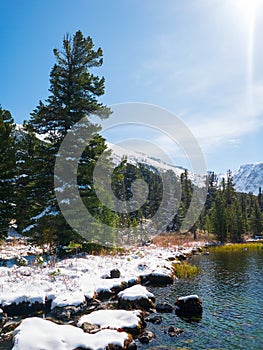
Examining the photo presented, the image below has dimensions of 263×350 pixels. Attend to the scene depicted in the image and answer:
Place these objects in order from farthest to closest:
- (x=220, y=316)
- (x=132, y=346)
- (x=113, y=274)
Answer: (x=113, y=274) < (x=220, y=316) < (x=132, y=346)

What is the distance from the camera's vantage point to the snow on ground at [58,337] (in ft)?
25.6

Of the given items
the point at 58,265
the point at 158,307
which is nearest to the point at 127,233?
the point at 58,265

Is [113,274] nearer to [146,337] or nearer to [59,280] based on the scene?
[59,280]

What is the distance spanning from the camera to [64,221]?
777 inches

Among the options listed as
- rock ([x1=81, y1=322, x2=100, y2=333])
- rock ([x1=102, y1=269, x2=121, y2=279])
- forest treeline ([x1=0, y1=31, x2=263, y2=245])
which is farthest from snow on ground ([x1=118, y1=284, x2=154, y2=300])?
forest treeline ([x1=0, y1=31, x2=263, y2=245])

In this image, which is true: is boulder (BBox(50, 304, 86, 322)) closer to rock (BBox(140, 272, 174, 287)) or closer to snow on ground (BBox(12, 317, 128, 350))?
snow on ground (BBox(12, 317, 128, 350))

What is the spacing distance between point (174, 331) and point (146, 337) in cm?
121

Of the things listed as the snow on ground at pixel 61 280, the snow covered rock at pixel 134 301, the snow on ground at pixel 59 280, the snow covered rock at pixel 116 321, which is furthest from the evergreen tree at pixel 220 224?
the snow covered rock at pixel 116 321

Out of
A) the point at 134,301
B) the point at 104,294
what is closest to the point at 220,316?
the point at 134,301

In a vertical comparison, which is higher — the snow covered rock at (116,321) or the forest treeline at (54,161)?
the forest treeline at (54,161)

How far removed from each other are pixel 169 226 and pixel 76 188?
50680 mm

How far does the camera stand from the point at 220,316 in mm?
11898

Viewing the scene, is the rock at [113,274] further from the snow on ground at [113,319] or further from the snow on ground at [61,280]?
the snow on ground at [113,319]

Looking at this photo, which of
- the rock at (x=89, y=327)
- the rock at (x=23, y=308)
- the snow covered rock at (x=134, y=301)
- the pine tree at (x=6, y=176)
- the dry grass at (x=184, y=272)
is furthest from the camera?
the dry grass at (x=184, y=272)
